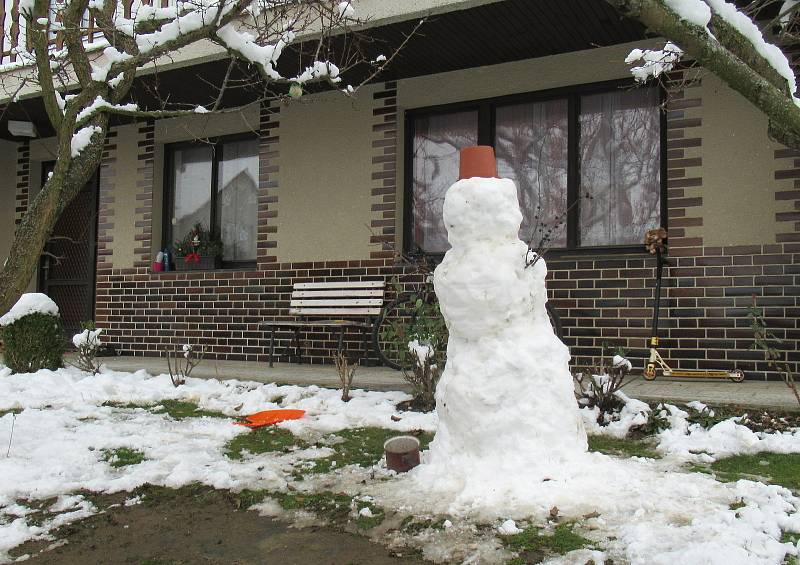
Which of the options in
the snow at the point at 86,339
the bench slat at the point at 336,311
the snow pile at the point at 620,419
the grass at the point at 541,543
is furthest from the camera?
the bench slat at the point at 336,311

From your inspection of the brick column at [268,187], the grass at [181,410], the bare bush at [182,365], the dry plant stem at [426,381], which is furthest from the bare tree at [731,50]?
the brick column at [268,187]

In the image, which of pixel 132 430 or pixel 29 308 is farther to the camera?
pixel 29 308

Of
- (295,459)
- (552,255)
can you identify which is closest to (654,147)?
(552,255)

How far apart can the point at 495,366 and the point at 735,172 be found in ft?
13.7

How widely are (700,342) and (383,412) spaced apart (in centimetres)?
317

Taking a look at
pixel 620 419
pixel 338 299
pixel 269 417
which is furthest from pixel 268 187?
pixel 620 419

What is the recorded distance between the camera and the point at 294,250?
8062 mm

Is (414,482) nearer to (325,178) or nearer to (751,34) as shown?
(751,34)

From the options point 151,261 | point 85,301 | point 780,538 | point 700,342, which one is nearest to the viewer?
point 780,538

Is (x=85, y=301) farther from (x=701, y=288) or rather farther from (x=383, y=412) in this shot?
(x=701, y=288)

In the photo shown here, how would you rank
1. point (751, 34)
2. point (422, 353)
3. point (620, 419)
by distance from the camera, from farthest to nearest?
point (422, 353)
point (620, 419)
point (751, 34)

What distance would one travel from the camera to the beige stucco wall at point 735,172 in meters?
5.90

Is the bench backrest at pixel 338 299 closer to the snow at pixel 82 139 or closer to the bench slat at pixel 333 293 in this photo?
the bench slat at pixel 333 293

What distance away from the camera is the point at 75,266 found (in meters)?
10.5
